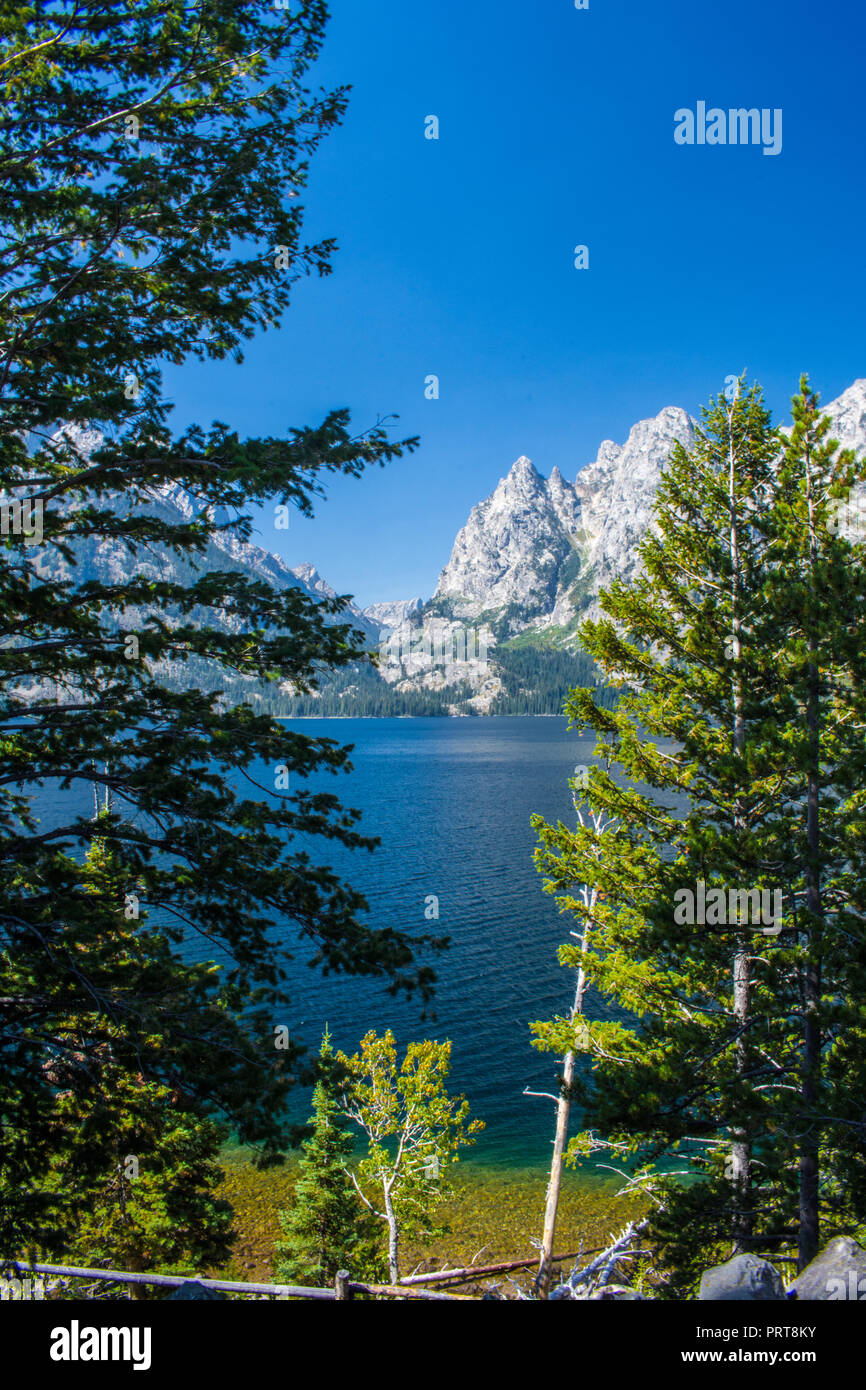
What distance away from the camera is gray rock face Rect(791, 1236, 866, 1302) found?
15.7ft

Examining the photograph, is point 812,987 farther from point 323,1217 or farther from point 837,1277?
point 323,1217

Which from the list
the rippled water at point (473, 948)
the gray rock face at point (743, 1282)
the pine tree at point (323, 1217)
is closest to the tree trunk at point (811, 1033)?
the gray rock face at point (743, 1282)

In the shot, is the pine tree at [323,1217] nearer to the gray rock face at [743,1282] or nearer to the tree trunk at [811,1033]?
the tree trunk at [811,1033]

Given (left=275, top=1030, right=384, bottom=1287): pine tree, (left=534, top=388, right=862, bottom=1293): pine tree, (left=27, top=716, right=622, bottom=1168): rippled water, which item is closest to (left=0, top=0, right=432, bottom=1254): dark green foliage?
(left=27, top=716, right=622, bottom=1168): rippled water

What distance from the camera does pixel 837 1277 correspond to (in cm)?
492

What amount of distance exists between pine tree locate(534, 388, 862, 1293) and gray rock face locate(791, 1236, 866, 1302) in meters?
2.64

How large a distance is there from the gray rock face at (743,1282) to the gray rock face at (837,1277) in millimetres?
211

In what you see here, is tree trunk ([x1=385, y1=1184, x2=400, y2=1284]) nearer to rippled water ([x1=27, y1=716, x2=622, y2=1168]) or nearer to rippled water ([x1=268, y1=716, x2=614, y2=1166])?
rippled water ([x1=27, y1=716, x2=622, y2=1168])

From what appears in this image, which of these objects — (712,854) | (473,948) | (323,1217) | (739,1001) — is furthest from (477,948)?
(712,854)

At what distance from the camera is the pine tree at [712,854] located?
8852 mm

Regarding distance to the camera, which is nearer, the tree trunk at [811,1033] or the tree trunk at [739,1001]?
the tree trunk at [811,1033]

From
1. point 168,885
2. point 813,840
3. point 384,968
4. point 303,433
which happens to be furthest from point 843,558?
point 168,885
